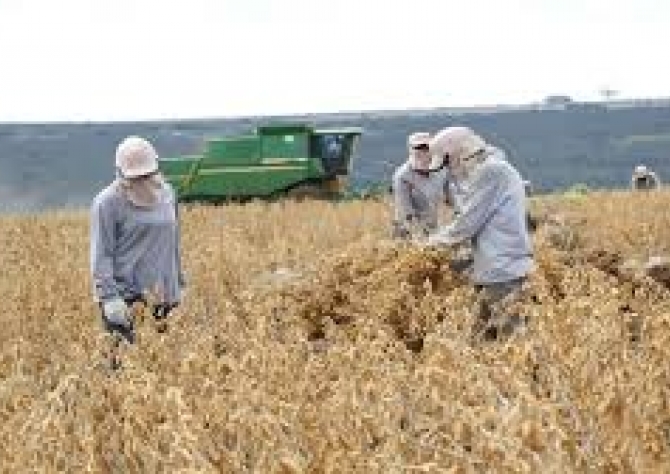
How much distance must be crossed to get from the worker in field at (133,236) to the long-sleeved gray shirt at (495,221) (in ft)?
4.60

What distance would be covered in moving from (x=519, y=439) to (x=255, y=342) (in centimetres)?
191

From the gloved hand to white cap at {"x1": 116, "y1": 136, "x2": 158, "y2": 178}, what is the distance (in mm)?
537

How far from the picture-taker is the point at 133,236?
7.02 metres

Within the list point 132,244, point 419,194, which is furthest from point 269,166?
point 132,244

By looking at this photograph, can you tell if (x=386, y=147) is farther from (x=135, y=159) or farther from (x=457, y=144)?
(x=135, y=159)

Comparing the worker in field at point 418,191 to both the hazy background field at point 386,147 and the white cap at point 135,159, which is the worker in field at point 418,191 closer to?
the white cap at point 135,159

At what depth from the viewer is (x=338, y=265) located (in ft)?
30.7

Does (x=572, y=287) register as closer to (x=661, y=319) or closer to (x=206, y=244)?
(x=661, y=319)

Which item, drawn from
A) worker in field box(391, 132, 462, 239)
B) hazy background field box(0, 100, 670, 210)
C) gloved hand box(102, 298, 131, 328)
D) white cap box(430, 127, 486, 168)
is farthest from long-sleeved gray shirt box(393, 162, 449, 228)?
hazy background field box(0, 100, 670, 210)

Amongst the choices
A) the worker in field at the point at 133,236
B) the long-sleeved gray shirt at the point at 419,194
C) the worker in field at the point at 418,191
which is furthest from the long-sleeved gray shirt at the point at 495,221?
the long-sleeved gray shirt at the point at 419,194

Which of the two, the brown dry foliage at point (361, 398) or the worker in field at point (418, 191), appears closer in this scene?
the brown dry foliage at point (361, 398)

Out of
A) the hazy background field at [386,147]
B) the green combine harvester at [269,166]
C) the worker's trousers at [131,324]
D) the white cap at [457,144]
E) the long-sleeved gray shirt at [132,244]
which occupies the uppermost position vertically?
the white cap at [457,144]

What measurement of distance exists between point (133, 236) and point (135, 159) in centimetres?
35

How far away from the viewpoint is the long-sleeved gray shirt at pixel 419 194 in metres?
9.96
